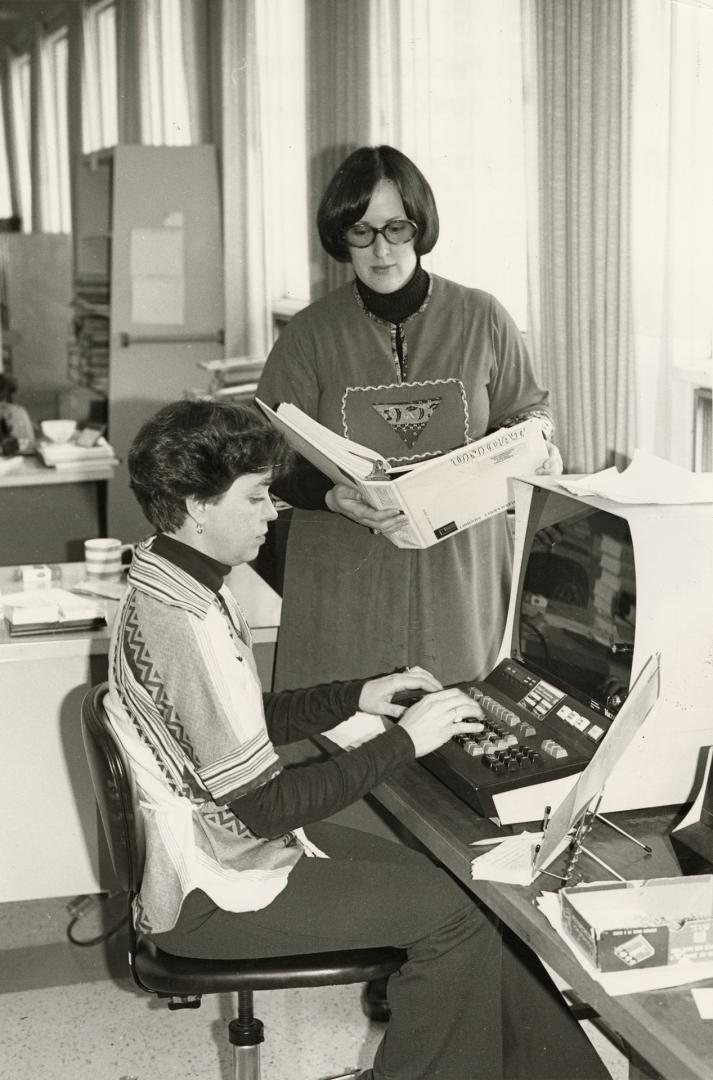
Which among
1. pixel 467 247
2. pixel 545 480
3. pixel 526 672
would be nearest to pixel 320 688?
pixel 526 672

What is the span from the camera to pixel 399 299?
2.28 metres

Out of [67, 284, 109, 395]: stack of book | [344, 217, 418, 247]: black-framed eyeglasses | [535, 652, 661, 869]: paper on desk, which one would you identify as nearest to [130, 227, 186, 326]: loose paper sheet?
[67, 284, 109, 395]: stack of book

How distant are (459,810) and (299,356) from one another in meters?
1.02

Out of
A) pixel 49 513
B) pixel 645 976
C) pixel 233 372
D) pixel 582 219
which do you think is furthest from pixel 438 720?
pixel 233 372

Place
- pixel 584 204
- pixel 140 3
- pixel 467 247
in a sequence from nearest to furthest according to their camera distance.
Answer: pixel 584 204 → pixel 467 247 → pixel 140 3

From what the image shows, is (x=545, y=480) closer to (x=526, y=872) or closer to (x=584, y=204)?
(x=526, y=872)

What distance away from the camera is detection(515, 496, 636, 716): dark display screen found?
1657mm

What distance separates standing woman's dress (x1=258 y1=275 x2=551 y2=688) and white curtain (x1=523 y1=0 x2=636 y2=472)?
0.87 metres

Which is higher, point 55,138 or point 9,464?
point 55,138

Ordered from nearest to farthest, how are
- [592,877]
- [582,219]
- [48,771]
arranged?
[592,877], [48,771], [582,219]

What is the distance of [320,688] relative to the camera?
1941 mm

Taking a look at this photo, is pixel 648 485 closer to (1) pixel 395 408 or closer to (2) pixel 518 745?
(2) pixel 518 745

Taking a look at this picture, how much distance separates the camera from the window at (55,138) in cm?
569

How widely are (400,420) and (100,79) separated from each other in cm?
417
